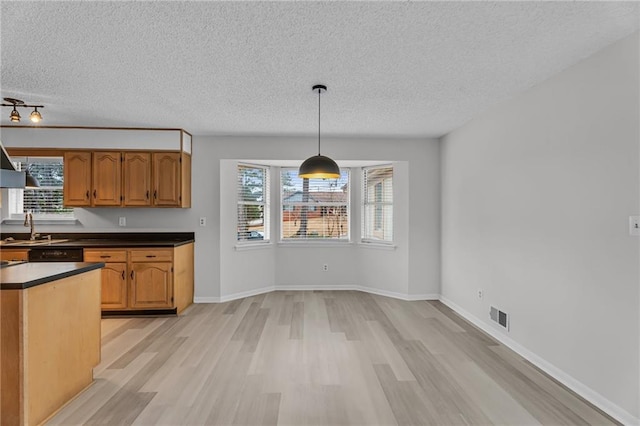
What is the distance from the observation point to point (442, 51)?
232cm

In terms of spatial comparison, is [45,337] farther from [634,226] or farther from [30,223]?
[634,226]

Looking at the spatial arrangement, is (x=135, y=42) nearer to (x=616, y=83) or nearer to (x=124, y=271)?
(x=124, y=271)

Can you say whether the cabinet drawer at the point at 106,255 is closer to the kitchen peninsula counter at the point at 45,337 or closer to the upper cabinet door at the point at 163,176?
the upper cabinet door at the point at 163,176

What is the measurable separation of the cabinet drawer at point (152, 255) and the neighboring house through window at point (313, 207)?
1948mm

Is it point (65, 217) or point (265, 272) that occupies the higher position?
point (65, 217)

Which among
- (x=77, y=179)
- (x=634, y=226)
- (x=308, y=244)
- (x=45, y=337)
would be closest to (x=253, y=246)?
(x=308, y=244)

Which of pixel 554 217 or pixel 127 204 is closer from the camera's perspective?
pixel 554 217

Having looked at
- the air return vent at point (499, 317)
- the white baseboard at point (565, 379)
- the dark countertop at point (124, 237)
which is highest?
the dark countertop at point (124, 237)

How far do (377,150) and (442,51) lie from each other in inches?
105

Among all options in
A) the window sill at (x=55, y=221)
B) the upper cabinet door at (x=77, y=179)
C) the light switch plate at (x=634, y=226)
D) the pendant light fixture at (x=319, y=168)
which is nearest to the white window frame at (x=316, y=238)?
the pendant light fixture at (x=319, y=168)

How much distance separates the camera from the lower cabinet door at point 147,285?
13.5 ft

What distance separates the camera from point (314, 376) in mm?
2631

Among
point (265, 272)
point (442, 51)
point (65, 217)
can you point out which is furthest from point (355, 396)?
point (65, 217)

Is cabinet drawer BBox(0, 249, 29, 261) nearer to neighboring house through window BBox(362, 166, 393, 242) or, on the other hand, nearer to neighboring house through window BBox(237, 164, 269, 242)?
neighboring house through window BBox(237, 164, 269, 242)
